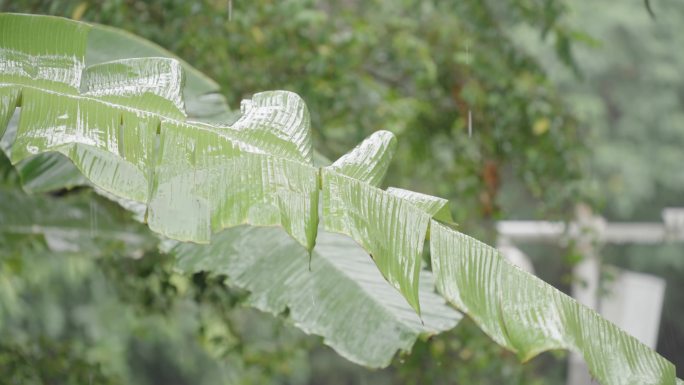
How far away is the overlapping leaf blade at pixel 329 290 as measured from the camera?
4.19 feet

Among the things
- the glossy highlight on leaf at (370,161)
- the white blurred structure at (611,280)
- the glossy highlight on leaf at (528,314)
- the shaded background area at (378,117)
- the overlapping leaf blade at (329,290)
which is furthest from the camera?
the white blurred structure at (611,280)

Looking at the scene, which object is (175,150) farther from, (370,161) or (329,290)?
(329,290)

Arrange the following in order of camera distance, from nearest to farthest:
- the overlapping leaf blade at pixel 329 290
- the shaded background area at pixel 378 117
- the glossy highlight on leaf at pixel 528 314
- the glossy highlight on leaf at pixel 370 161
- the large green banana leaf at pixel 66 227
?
the glossy highlight on leaf at pixel 528 314 < the glossy highlight on leaf at pixel 370 161 < the overlapping leaf blade at pixel 329 290 < the large green banana leaf at pixel 66 227 < the shaded background area at pixel 378 117

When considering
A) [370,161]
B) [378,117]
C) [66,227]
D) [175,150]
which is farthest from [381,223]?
[378,117]

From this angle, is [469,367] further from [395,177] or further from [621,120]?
[621,120]

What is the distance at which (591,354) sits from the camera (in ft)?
2.57

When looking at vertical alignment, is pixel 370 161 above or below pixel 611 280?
above

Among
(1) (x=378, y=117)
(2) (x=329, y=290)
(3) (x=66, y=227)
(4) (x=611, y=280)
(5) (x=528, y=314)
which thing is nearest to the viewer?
(5) (x=528, y=314)

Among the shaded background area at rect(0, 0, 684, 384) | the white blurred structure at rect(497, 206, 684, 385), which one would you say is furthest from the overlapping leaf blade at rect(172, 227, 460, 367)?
the white blurred structure at rect(497, 206, 684, 385)

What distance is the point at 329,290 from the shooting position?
1.31 meters

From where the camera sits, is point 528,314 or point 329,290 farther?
point 329,290

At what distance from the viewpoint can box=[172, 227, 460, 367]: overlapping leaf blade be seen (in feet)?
4.19

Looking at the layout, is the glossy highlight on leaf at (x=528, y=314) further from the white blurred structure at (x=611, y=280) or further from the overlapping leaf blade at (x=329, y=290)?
the white blurred structure at (x=611, y=280)

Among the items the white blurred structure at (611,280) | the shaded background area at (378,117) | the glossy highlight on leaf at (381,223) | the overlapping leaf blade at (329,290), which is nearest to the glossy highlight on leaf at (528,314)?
the glossy highlight on leaf at (381,223)
